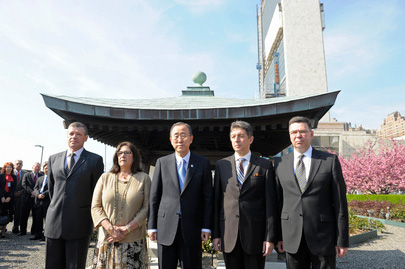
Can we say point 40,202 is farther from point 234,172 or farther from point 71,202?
point 234,172

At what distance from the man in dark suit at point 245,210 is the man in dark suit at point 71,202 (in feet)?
5.35

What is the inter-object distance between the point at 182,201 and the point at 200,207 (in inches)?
8.9

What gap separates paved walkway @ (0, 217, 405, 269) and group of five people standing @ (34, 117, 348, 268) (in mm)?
2158


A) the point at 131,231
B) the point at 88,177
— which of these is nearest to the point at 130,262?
the point at 131,231

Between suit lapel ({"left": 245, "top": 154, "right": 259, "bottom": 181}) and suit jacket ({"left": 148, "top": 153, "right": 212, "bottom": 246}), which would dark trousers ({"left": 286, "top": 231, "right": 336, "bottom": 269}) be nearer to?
suit lapel ({"left": 245, "top": 154, "right": 259, "bottom": 181})

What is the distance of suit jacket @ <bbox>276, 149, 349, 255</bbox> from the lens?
270 cm

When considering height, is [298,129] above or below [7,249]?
above

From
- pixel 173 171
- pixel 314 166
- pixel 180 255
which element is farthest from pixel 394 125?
pixel 180 255

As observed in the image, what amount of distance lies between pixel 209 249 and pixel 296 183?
3.21 m

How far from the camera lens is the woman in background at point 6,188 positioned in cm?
794

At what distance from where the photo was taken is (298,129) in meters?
2.94

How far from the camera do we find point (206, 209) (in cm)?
299

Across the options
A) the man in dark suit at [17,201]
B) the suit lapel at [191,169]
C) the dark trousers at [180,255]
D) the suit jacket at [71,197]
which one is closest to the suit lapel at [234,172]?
the suit lapel at [191,169]

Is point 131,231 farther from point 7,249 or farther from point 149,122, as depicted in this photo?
point 7,249
